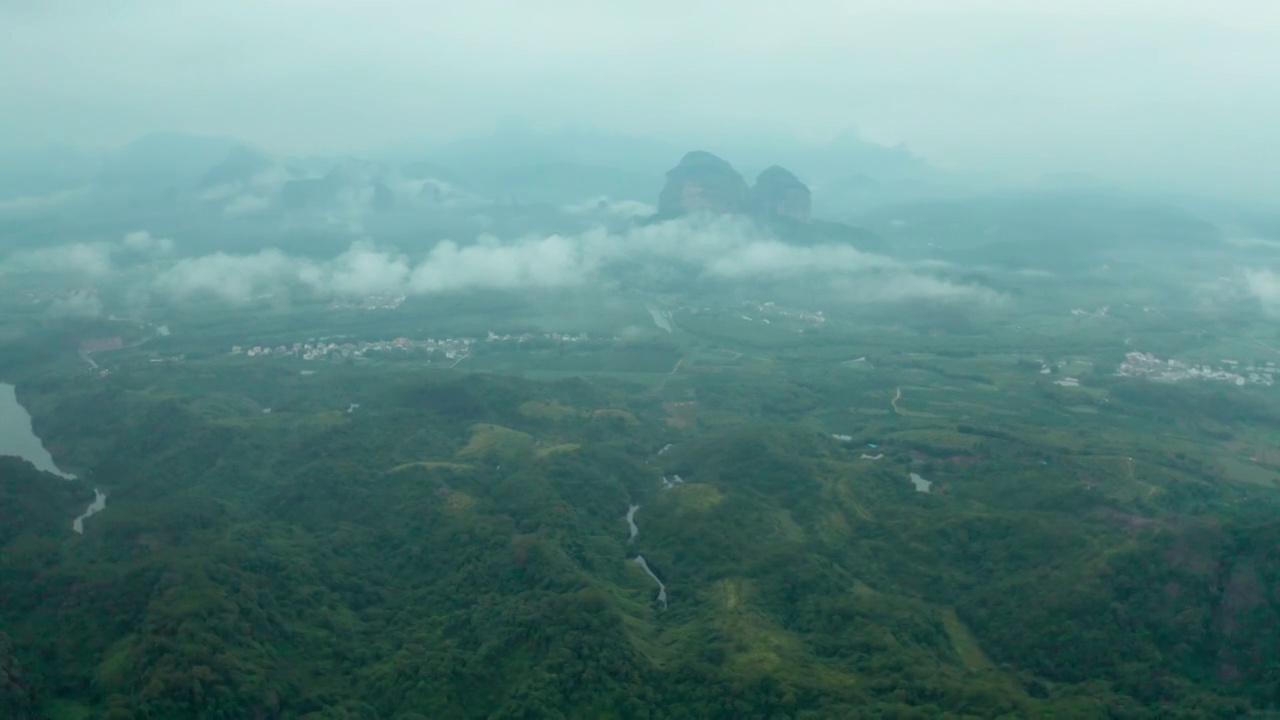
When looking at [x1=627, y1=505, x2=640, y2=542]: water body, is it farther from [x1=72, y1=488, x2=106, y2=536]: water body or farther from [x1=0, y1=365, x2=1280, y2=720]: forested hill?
[x1=72, y1=488, x2=106, y2=536]: water body

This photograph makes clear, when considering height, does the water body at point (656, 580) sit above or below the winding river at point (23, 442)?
above

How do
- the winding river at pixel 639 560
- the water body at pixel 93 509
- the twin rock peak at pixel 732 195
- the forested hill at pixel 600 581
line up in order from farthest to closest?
the twin rock peak at pixel 732 195
the water body at pixel 93 509
the winding river at pixel 639 560
the forested hill at pixel 600 581

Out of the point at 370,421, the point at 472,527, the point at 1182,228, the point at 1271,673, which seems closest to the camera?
the point at 1271,673

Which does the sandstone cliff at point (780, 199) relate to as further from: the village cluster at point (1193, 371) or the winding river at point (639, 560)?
the winding river at point (639, 560)

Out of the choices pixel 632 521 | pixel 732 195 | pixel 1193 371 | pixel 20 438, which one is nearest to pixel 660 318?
pixel 732 195

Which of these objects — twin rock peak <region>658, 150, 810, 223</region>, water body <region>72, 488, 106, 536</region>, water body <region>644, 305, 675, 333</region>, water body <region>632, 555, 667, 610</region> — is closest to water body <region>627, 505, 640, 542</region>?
water body <region>632, 555, 667, 610</region>

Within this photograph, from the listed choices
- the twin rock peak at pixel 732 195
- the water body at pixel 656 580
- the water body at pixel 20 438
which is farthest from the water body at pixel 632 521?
the twin rock peak at pixel 732 195

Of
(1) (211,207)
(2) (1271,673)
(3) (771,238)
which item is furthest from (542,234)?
(2) (1271,673)

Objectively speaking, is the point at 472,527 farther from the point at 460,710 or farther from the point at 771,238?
the point at 771,238
